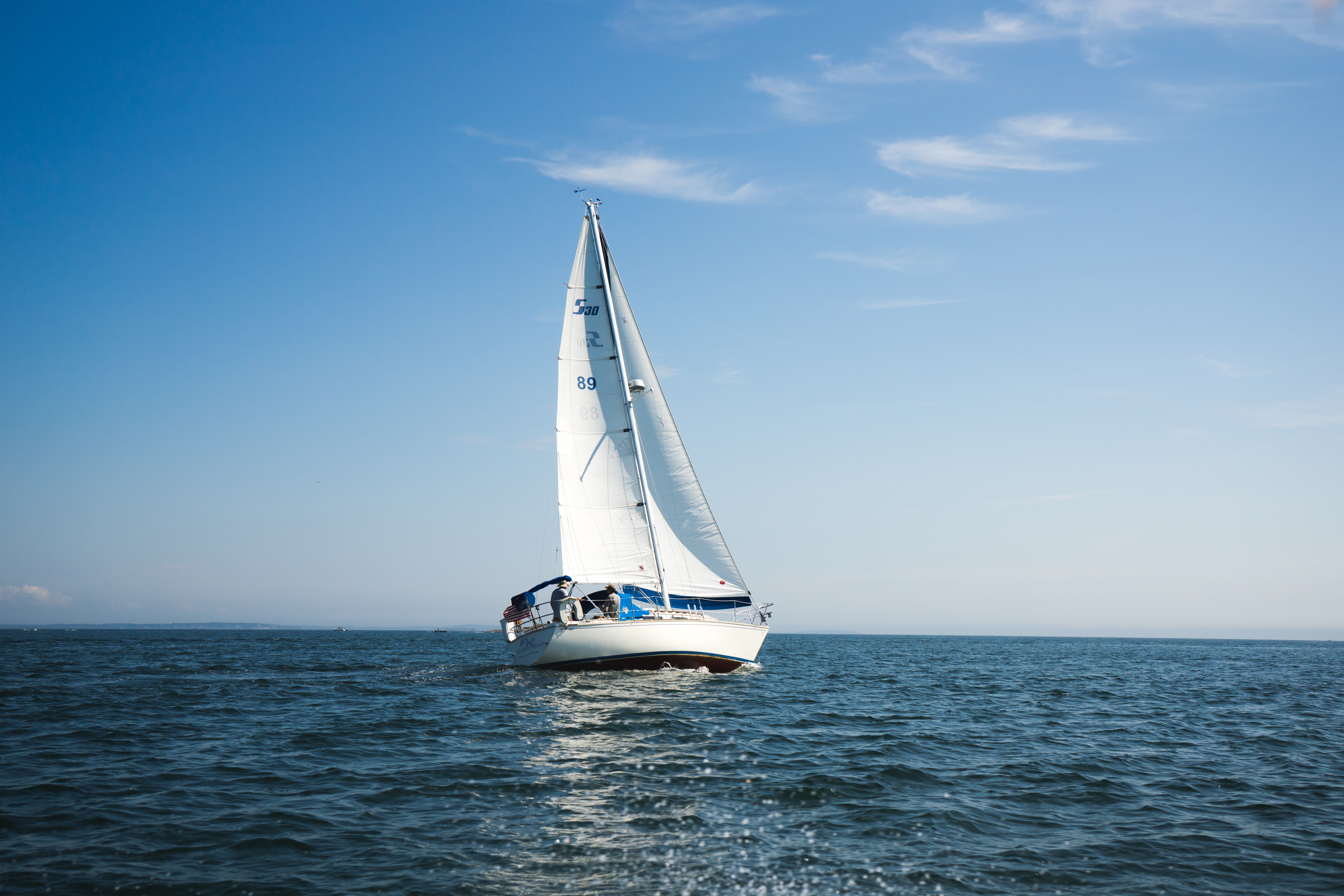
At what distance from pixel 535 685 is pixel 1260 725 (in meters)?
18.3

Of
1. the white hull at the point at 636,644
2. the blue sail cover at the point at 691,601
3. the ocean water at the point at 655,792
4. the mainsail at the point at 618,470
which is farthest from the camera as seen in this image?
the mainsail at the point at 618,470

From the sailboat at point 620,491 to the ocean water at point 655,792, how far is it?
2.91 m

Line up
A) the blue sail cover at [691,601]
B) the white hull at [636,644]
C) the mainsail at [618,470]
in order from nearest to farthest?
the white hull at [636,644] → the blue sail cover at [691,601] → the mainsail at [618,470]

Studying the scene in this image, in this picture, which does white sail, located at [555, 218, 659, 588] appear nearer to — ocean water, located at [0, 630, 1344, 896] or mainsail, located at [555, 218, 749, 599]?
mainsail, located at [555, 218, 749, 599]

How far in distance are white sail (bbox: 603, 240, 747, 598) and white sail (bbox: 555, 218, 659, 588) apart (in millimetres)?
552

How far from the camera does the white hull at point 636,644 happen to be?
2094 centimetres

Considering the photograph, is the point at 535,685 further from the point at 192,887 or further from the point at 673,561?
the point at 192,887

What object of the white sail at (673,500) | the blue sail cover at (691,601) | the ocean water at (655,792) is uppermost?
the white sail at (673,500)

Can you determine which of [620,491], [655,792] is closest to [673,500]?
[620,491]

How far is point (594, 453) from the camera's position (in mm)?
25125

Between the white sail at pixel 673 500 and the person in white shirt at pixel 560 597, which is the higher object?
the white sail at pixel 673 500

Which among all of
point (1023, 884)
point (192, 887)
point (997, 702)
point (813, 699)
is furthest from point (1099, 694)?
point (192, 887)

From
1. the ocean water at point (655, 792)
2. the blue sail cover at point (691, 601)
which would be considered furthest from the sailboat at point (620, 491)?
the ocean water at point (655, 792)

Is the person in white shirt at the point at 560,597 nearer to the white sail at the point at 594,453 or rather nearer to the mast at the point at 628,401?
the white sail at the point at 594,453
